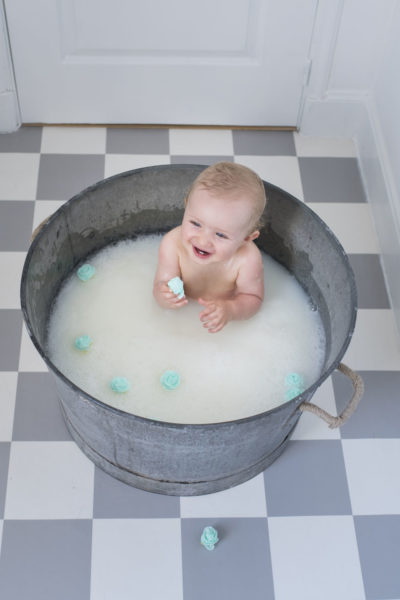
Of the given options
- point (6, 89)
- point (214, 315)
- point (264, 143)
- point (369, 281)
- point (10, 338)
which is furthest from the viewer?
point (264, 143)

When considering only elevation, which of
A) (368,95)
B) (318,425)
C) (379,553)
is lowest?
(379,553)

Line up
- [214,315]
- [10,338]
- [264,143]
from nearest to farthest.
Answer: [214,315], [10,338], [264,143]

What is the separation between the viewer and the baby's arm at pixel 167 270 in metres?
1.21

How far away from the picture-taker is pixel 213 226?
109cm

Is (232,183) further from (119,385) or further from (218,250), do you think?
(119,385)

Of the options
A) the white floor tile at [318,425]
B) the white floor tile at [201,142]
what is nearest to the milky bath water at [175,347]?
the white floor tile at [318,425]

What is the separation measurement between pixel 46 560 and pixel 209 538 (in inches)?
10.9

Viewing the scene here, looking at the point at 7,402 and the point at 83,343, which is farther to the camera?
the point at 7,402

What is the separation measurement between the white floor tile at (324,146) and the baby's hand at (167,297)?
0.67 m

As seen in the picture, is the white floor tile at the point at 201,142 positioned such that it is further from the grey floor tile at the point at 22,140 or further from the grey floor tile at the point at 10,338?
the grey floor tile at the point at 10,338

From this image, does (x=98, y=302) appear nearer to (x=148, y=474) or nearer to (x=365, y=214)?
(x=148, y=474)

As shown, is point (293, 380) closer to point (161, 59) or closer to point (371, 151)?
point (371, 151)

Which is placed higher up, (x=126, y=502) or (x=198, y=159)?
(x=198, y=159)

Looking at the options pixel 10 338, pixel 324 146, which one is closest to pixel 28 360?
pixel 10 338
